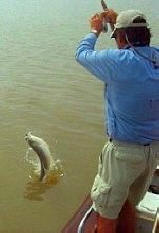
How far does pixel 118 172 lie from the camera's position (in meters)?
3.71

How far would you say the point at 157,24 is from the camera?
62.1ft

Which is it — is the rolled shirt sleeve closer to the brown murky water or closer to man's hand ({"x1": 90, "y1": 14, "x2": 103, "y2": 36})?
man's hand ({"x1": 90, "y1": 14, "x2": 103, "y2": 36})

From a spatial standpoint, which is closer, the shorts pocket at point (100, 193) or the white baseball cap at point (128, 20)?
the white baseball cap at point (128, 20)

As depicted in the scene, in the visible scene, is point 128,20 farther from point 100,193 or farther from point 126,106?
point 100,193

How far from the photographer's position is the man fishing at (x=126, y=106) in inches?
138

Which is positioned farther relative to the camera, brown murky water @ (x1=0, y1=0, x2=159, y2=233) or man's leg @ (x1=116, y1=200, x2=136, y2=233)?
brown murky water @ (x1=0, y1=0, x2=159, y2=233)

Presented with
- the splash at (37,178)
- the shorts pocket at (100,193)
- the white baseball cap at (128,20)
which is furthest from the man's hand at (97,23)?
the splash at (37,178)

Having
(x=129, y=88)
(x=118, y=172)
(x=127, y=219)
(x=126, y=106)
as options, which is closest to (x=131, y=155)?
(x=118, y=172)

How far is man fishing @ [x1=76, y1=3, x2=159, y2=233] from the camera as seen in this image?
350 cm

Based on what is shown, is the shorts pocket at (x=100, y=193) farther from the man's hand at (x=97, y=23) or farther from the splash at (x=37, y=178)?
the splash at (x=37, y=178)

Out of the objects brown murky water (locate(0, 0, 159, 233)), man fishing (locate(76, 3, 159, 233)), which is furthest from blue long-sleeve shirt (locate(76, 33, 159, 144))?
brown murky water (locate(0, 0, 159, 233))

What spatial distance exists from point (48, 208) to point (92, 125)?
3037mm

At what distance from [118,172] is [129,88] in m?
0.70

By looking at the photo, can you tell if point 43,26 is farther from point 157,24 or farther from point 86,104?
point 86,104
